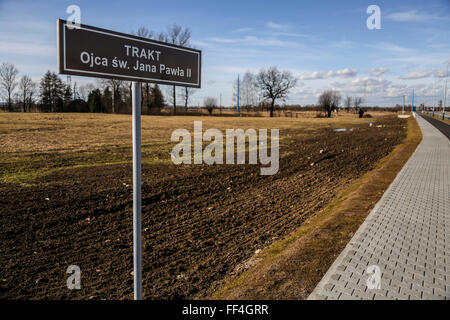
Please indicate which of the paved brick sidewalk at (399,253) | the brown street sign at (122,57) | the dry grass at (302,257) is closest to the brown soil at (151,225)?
the dry grass at (302,257)

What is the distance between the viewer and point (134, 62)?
8.59 feet

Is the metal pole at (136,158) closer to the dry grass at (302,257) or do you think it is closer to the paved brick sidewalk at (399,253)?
the dry grass at (302,257)

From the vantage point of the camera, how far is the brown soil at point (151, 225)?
14.4 feet

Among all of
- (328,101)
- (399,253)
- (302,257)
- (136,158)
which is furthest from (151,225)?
(328,101)

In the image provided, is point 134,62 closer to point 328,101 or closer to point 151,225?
point 151,225

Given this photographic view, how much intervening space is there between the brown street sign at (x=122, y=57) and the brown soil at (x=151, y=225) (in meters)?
2.64

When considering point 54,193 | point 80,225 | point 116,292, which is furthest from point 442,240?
point 54,193

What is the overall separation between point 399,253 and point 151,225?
13.7 feet

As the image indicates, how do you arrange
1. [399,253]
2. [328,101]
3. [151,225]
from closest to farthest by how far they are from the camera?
[399,253]
[151,225]
[328,101]

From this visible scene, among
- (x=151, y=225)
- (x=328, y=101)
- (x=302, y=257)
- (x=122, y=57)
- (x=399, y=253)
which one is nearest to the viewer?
(x=122, y=57)

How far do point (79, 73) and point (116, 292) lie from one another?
2.86 metres

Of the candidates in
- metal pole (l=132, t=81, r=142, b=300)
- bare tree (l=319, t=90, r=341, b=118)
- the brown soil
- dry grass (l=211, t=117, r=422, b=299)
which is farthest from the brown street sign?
bare tree (l=319, t=90, r=341, b=118)

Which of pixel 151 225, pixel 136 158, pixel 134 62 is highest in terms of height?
pixel 134 62

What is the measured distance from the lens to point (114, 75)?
251 cm
